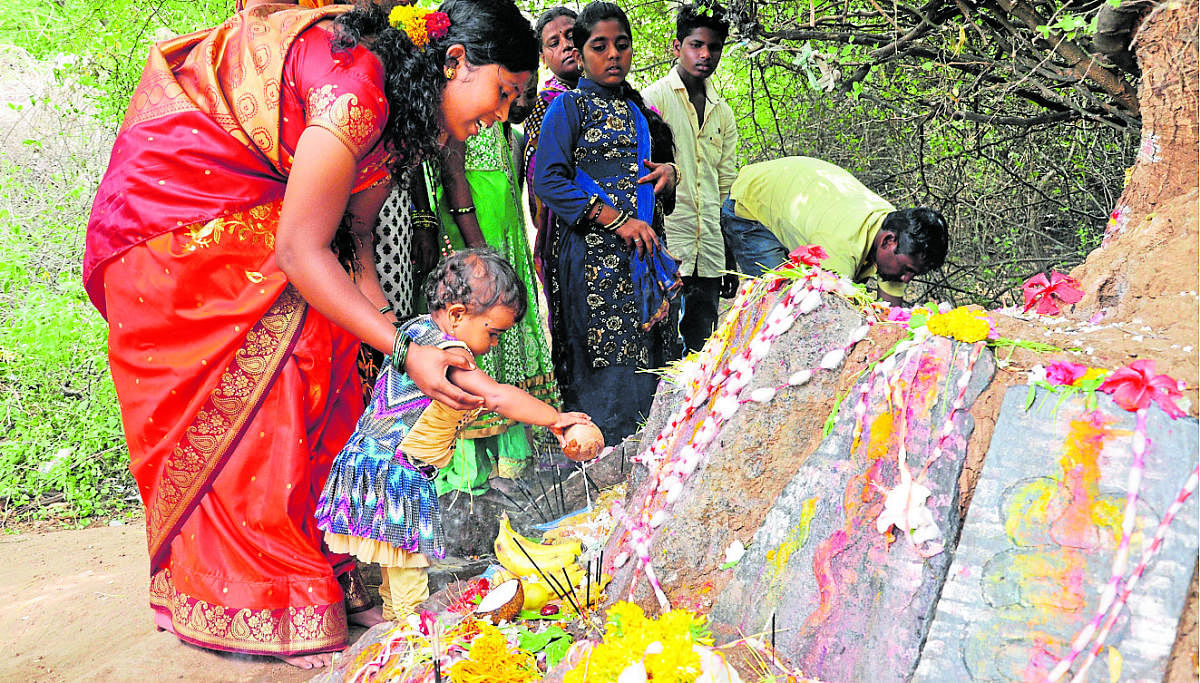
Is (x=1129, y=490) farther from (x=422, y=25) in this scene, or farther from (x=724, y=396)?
(x=422, y=25)

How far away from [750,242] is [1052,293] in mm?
2727

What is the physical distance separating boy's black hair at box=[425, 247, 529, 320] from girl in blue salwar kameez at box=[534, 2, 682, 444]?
1260mm

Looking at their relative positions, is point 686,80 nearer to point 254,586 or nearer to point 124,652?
point 254,586

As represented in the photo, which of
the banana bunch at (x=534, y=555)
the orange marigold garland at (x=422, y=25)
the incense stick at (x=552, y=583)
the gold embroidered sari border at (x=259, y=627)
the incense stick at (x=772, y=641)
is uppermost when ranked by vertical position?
the orange marigold garland at (x=422, y=25)

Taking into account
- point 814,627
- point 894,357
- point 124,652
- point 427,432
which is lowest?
point 124,652

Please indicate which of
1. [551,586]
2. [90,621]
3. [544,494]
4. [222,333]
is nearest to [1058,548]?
[551,586]

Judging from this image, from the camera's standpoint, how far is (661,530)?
7.25ft

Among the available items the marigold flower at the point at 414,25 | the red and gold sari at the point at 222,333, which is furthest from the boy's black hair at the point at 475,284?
the marigold flower at the point at 414,25

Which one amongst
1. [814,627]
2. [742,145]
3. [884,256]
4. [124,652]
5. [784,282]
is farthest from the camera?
[742,145]

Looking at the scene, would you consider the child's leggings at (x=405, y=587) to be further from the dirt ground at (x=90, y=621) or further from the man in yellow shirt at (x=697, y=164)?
the man in yellow shirt at (x=697, y=164)

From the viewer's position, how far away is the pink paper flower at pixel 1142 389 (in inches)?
63.3

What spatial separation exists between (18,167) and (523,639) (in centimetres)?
710

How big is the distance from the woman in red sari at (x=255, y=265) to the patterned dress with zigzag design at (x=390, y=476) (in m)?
0.17

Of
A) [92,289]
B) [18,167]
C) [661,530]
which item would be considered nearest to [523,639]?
[661,530]
